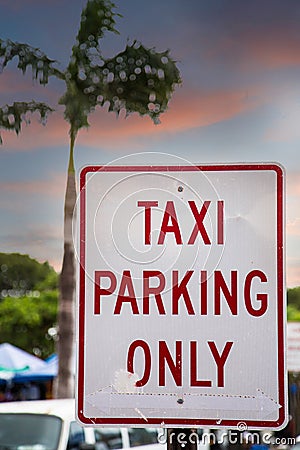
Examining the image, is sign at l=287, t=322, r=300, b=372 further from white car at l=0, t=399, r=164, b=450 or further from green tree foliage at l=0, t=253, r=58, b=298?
white car at l=0, t=399, r=164, b=450

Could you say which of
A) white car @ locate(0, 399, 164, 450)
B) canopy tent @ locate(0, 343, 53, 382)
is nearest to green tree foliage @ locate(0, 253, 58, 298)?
white car @ locate(0, 399, 164, 450)

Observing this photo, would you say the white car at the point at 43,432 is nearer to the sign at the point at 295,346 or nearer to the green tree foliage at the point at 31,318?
the green tree foliage at the point at 31,318

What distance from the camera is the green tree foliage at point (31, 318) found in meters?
2.02

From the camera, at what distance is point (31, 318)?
7.36 feet

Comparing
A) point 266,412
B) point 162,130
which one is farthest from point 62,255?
point 266,412

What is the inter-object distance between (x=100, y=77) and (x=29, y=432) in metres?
1.97

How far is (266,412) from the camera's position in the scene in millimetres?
885

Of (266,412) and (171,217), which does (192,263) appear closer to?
(171,217)

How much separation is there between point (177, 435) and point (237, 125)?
0.42m

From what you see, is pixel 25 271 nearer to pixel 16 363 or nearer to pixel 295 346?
pixel 295 346

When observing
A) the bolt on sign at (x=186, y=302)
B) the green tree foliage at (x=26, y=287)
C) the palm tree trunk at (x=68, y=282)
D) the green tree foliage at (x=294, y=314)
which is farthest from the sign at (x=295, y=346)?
the green tree foliage at (x=26, y=287)

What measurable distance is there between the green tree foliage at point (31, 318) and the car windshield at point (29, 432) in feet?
0.77

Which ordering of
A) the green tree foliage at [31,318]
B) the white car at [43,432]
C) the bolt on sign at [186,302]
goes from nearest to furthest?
1. the bolt on sign at [186,302]
2. the green tree foliage at [31,318]
3. the white car at [43,432]

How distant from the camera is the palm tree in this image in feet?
3.74
